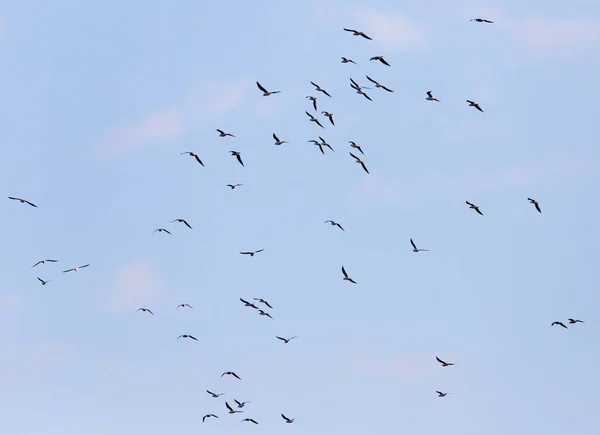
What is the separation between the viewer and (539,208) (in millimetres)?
195875

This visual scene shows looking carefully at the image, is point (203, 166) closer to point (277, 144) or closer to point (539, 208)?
point (277, 144)

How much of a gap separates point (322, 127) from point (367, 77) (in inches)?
387

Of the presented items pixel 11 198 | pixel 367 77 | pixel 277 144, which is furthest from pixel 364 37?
pixel 11 198

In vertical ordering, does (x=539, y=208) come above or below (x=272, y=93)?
below

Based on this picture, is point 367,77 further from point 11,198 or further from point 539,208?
point 11,198

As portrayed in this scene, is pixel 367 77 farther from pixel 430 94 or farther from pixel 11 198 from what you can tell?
pixel 11 198

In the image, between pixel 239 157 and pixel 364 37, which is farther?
pixel 239 157

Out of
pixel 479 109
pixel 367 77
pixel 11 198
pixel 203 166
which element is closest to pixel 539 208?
pixel 479 109

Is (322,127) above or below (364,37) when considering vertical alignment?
below

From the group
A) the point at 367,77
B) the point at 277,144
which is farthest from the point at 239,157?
the point at 367,77

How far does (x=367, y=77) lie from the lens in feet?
633

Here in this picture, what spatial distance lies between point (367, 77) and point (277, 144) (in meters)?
14.6

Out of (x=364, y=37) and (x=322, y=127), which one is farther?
(x=322, y=127)

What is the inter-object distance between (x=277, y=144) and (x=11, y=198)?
106 ft
